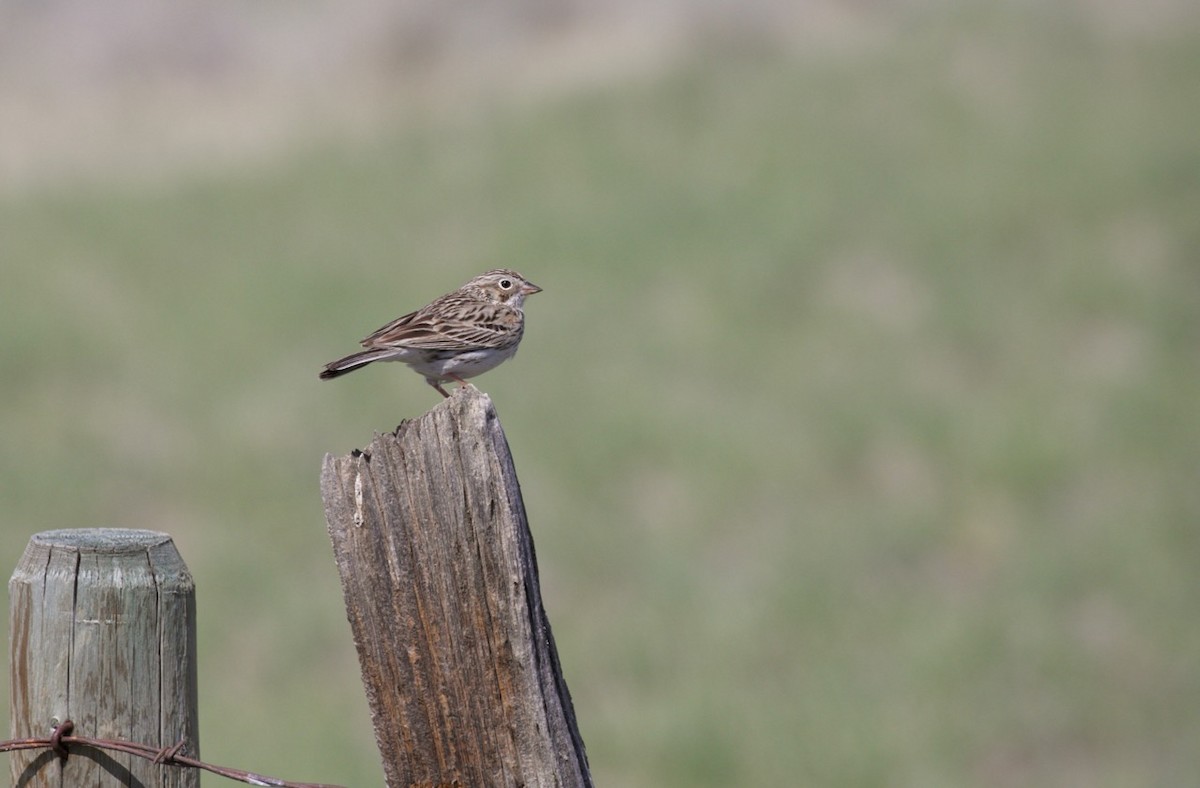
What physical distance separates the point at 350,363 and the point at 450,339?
2.96 ft

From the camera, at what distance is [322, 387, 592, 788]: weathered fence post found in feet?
12.5

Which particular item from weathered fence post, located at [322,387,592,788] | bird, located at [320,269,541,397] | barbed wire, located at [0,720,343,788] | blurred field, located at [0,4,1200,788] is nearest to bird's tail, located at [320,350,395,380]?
bird, located at [320,269,541,397]

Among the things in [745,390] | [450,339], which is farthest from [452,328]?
[745,390]

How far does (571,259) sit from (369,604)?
63.4 feet

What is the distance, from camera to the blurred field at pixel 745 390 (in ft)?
47.5

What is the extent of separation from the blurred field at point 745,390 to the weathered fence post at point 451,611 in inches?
374

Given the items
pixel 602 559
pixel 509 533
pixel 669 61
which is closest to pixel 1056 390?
pixel 602 559

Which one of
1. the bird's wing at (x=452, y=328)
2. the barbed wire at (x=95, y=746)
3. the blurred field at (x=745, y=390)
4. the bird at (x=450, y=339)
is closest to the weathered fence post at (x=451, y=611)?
the barbed wire at (x=95, y=746)

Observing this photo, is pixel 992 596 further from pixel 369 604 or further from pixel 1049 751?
pixel 369 604

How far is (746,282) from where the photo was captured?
74.1 feet

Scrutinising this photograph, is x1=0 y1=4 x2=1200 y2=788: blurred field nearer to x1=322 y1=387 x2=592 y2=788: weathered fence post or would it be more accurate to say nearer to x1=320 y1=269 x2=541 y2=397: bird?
x1=320 y1=269 x2=541 y2=397: bird

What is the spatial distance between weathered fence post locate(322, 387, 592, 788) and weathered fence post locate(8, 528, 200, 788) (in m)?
0.51

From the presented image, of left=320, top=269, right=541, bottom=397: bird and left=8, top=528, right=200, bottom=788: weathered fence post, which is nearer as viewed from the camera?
left=8, top=528, right=200, bottom=788: weathered fence post

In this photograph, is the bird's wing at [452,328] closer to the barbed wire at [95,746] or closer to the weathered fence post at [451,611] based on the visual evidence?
the weathered fence post at [451,611]
